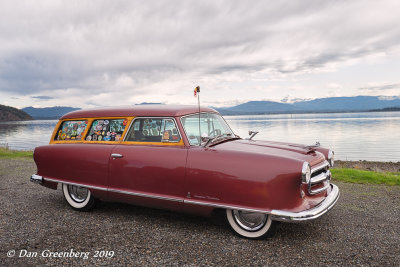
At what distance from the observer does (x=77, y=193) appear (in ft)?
18.4

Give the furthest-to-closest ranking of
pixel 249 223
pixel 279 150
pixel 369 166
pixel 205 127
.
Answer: pixel 369 166 → pixel 205 127 → pixel 279 150 → pixel 249 223

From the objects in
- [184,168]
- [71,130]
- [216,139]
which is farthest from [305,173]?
[71,130]

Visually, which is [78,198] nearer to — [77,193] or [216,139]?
[77,193]

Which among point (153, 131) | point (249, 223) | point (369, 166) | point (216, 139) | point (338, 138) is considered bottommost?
point (338, 138)

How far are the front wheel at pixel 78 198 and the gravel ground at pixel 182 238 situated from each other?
0.45 feet


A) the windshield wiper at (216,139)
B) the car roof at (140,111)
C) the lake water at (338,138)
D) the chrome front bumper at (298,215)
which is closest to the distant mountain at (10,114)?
the lake water at (338,138)

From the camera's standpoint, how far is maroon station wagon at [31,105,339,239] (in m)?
3.80

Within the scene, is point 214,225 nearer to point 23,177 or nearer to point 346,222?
point 346,222

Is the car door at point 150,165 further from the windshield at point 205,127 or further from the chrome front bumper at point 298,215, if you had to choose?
the chrome front bumper at point 298,215

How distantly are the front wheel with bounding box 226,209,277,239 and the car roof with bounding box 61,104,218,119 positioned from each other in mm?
1759

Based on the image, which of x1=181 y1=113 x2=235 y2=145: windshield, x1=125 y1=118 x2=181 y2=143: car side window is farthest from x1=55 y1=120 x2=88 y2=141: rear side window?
x1=181 y1=113 x2=235 y2=145: windshield

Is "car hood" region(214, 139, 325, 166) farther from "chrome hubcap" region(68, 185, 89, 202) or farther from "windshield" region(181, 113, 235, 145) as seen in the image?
"chrome hubcap" region(68, 185, 89, 202)

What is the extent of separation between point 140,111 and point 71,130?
165 cm

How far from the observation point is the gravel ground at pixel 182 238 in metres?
3.59
